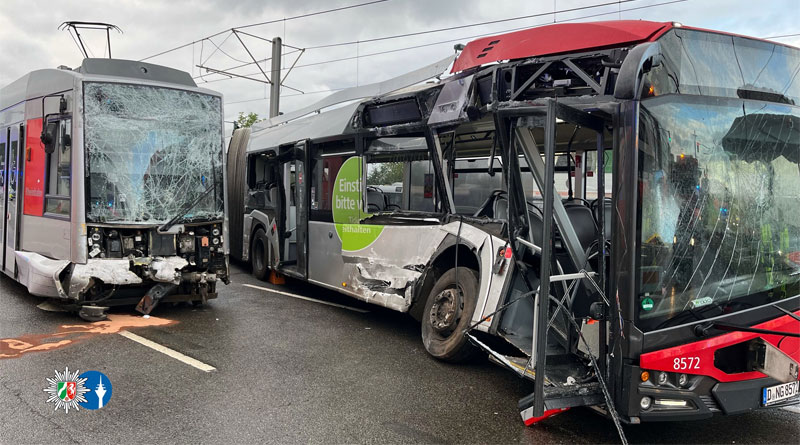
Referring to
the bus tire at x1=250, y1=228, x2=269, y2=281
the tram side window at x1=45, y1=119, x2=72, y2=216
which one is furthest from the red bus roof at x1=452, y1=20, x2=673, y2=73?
the bus tire at x1=250, y1=228, x2=269, y2=281

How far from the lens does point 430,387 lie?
539cm

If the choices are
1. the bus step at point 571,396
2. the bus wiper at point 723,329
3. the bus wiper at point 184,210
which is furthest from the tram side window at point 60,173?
the bus wiper at point 723,329

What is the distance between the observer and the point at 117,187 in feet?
24.3

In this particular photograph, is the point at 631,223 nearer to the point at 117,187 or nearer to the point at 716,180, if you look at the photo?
the point at 716,180

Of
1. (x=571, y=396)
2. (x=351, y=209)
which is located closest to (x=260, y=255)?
(x=351, y=209)

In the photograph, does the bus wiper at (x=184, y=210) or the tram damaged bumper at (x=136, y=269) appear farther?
the bus wiper at (x=184, y=210)

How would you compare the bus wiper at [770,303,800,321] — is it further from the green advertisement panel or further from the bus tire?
the bus tire

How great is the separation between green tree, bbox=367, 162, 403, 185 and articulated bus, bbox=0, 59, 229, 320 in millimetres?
2291

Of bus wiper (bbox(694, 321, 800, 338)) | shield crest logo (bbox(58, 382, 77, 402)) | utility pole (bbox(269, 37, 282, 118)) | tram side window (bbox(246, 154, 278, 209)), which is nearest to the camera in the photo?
bus wiper (bbox(694, 321, 800, 338))

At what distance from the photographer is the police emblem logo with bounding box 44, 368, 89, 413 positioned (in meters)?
4.77

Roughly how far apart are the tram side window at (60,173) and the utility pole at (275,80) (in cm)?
1190

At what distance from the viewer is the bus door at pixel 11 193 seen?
28.2 feet

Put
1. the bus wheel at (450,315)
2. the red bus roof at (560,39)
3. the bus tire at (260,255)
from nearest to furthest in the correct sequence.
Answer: the red bus roof at (560,39) → the bus wheel at (450,315) → the bus tire at (260,255)

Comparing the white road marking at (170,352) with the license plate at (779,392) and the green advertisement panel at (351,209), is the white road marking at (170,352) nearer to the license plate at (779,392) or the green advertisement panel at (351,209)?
the green advertisement panel at (351,209)
